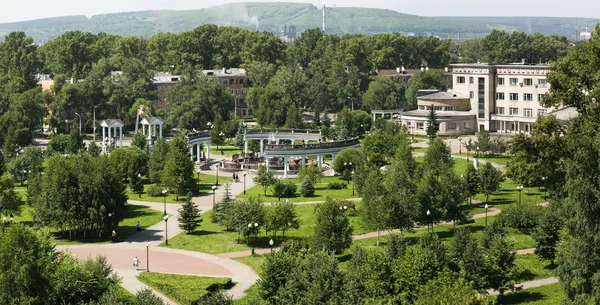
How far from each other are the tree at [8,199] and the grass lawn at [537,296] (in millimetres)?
30975

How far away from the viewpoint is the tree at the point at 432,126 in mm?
92200

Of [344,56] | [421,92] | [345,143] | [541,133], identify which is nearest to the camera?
[541,133]

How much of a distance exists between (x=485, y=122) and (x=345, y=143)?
27490 mm

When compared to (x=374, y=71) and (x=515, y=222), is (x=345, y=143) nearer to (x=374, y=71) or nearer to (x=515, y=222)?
(x=515, y=222)

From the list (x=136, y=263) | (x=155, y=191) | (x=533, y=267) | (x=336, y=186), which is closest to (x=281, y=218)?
(x=136, y=263)

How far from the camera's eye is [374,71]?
464 feet

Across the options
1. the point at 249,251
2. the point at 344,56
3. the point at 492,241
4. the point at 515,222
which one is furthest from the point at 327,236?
the point at 344,56

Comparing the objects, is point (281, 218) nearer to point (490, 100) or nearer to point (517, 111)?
point (517, 111)

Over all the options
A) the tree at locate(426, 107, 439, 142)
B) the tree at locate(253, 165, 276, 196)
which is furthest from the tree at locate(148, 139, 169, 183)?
the tree at locate(426, 107, 439, 142)

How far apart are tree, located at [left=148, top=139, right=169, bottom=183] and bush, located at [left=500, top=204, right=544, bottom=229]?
94.5 ft

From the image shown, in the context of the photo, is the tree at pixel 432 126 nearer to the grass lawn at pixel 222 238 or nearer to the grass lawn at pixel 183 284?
the grass lawn at pixel 222 238

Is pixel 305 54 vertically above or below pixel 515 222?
above

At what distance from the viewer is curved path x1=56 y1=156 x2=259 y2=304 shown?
1708 inches

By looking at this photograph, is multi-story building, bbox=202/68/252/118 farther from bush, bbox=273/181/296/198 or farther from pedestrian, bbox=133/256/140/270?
pedestrian, bbox=133/256/140/270
